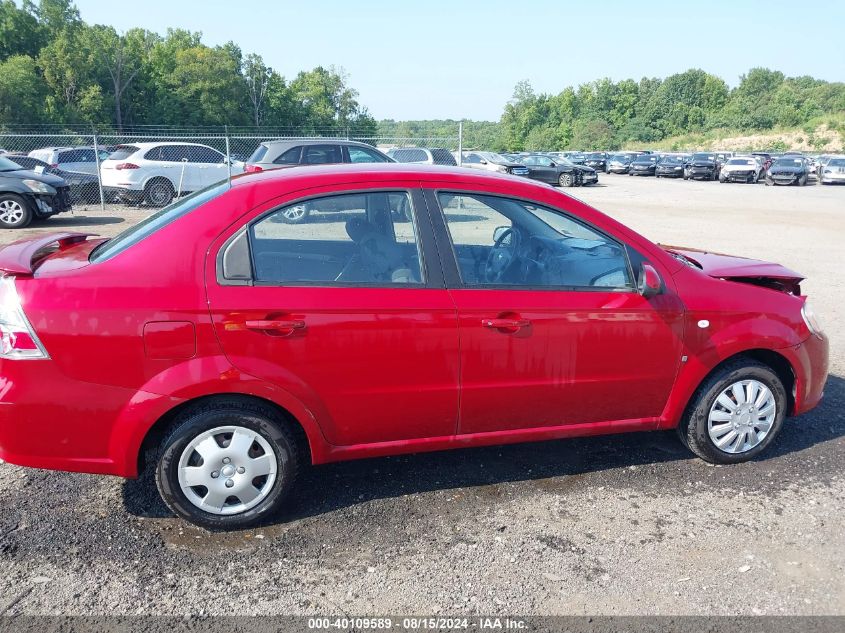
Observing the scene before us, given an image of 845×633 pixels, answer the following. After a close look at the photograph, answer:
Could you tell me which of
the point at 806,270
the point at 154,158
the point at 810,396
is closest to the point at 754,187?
the point at 806,270

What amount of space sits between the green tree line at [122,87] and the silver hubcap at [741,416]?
44859 millimetres

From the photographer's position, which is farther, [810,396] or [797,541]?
[810,396]

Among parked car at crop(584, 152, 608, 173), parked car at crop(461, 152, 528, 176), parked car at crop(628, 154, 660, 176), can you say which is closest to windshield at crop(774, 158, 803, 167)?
parked car at crop(628, 154, 660, 176)

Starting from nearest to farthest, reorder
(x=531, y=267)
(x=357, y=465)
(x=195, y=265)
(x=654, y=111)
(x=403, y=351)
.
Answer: (x=195, y=265) → (x=403, y=351) → (x=531, y=267) → (x=357, y=465) → (x=654, y=111)

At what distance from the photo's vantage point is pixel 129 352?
3.02 meters

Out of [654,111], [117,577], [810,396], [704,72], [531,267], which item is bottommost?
[117,577]

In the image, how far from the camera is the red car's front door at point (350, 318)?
3.15m

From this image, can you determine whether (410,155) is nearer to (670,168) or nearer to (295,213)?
(295,213)

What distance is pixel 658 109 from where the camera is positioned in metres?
99.7

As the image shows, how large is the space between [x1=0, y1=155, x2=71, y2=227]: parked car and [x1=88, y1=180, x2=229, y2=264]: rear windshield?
11619 mm

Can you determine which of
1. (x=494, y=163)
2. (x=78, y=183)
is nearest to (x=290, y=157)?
(x=78, y=183)

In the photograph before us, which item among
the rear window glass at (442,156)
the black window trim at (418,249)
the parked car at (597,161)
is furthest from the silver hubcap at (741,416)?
the parked car at (597,161)

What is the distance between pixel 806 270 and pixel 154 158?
14.4m

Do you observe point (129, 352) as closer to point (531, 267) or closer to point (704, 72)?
point (531, 267)
